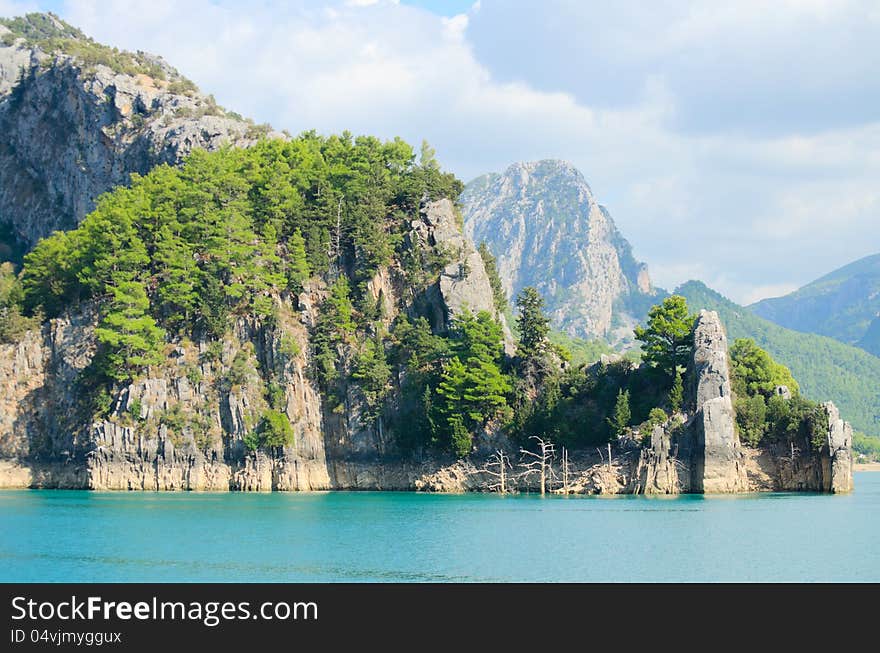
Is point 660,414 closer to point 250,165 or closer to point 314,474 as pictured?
point 314,474

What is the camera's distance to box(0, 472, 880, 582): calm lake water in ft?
134

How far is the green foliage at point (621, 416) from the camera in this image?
81.2m

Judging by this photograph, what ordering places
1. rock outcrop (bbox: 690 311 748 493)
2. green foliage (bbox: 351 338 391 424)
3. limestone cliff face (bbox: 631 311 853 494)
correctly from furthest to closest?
green foliage (bbox: 351 338 391 424) → limestone cliff face (bbox: 631 311 853 494) → rock outcrop (bbox: 690 311 748 493)

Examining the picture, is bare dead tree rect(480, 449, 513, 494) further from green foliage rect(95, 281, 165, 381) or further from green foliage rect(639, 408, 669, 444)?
green foliage rect(95, 281, 165, 381)

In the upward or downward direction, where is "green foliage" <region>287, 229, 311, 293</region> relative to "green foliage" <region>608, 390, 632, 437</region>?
upward

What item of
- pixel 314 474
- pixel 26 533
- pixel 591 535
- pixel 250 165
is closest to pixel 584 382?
pixel 314 474

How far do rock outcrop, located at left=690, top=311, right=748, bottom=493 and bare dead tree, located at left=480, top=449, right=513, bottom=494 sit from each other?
52.5 ft

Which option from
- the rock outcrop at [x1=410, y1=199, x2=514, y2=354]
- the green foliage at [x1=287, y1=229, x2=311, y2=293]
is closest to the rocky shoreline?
the green foliage at [x1=287, y1=229, x2=311, y2=293]

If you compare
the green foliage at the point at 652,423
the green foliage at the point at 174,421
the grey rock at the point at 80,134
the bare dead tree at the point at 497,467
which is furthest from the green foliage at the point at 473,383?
A: the grey rock at the point at 80,134

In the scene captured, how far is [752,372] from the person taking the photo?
83.9m

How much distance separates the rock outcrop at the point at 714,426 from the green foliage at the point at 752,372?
9.86ft

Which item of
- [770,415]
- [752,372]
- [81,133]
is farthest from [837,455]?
[81,133]

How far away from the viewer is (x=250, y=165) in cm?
10562
